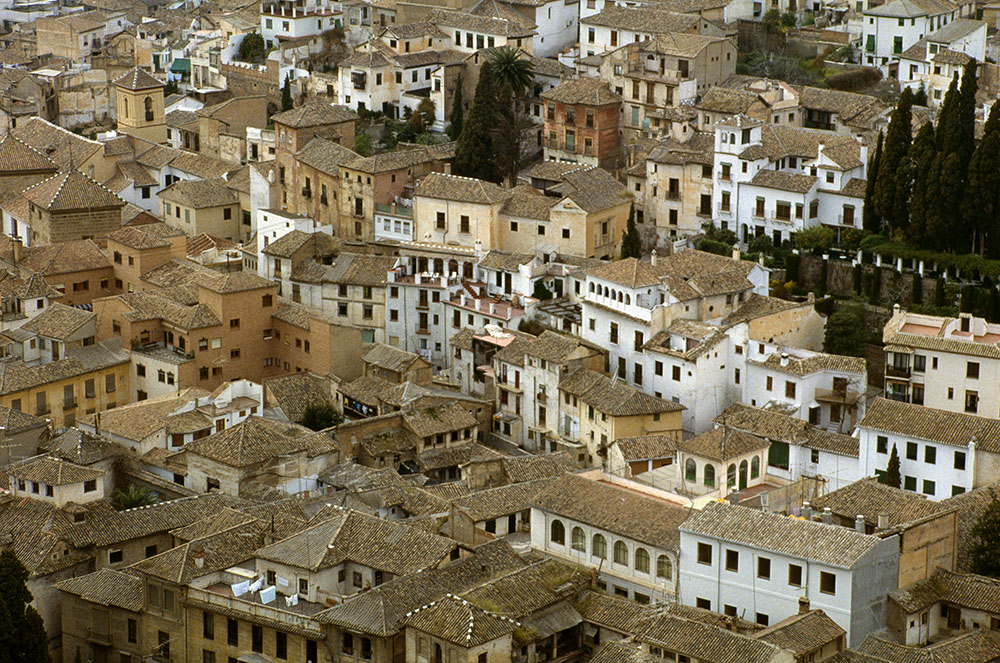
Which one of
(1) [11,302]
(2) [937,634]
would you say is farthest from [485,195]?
(2) [937,634]

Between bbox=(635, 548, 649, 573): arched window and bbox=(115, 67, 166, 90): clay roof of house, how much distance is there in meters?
45.7

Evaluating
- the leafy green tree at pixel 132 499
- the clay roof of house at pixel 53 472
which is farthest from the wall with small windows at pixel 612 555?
the clay roof of house at pixel 53 472

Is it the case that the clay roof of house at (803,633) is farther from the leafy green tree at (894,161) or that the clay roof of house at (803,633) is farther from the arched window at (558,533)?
the leafy green tree at (894,161)

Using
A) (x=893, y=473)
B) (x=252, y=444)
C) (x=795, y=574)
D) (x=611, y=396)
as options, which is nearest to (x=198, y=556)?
(x=252, y=444)

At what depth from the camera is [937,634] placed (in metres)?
58.1

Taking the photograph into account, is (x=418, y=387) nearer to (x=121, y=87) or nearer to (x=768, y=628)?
(x=768, y=628)

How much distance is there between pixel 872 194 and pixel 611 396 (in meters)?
11.9

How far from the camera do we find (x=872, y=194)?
76.3 meters

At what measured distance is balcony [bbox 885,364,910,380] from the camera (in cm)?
6875

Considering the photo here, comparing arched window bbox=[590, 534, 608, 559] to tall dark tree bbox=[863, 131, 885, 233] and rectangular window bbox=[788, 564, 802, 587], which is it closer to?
rectangular window bbox=[788, 564, 802, 587]

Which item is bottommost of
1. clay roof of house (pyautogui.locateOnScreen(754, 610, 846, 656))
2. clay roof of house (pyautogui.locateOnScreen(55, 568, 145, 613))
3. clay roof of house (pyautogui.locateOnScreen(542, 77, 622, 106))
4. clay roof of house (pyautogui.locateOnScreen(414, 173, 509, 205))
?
clay roof of house (pyautogui.locateOnScreen(55, 568, 145, 613))

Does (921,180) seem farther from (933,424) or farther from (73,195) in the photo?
(73,195)

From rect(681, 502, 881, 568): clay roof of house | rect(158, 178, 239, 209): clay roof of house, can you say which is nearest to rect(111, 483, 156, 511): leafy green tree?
→ rect(681, 502, 881, 568): clay roof of house

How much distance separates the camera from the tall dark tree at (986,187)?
73.2 metres
